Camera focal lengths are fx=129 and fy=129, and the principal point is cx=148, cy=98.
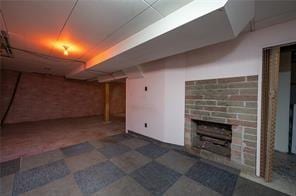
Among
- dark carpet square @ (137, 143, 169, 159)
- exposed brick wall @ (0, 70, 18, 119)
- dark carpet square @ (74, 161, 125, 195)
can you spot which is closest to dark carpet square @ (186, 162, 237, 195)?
dark carpet square @ (137, 143, 169, 159)

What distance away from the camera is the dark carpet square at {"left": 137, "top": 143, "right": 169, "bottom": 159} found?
9.04 feet

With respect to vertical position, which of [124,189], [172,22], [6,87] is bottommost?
[124,189]

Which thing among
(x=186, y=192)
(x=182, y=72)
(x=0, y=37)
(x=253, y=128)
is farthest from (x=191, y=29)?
(x=0, y=37)

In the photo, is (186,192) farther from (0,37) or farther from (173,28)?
(0,37)

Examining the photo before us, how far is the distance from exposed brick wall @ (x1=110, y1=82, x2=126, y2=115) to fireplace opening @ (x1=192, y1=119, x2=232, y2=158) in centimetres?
686

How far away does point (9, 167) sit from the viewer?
2232 millimetres

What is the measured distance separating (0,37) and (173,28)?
3.12 meters

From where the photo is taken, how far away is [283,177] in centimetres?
195

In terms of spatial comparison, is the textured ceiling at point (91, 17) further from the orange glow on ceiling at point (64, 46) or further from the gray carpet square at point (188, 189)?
the gray carpet square at point (188, 189)

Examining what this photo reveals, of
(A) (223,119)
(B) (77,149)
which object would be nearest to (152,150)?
(A) (223,119)

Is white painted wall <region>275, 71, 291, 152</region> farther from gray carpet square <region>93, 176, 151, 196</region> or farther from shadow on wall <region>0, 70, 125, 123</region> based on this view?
shadow on wall <region>0, 70, 125, 123</region>

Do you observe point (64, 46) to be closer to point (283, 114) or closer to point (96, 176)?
point (96, 176)

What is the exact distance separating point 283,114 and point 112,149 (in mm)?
3793

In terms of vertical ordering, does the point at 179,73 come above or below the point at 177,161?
above
